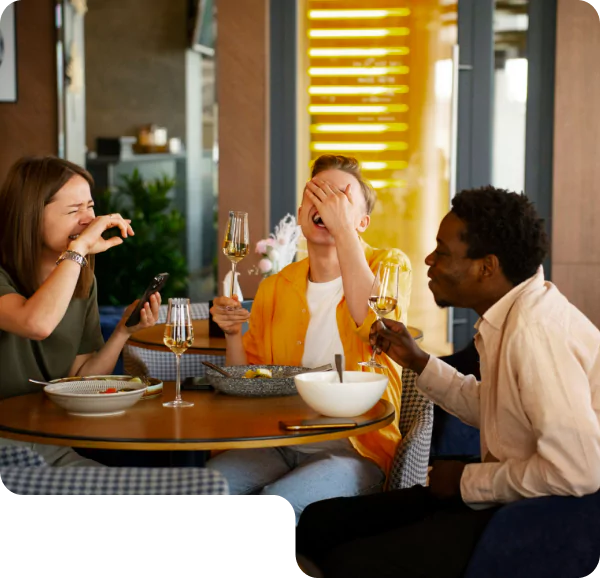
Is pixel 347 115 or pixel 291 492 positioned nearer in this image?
pixel 291 492

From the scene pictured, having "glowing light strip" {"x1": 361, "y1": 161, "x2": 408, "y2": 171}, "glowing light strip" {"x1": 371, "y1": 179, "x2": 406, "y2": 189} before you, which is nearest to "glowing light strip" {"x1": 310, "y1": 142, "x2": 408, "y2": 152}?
"glowing light strip" {"x1": 361, "y1": 161, "x2": 408, "y2": 171}

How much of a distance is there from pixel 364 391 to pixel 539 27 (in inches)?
167

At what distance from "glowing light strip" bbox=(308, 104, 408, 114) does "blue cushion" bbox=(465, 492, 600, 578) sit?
4.23m

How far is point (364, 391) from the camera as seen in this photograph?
77.9 inches

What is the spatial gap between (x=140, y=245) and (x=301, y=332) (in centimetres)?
515

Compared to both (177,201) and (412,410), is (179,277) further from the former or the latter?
(412,410)

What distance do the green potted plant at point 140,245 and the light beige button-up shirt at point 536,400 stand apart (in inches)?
217

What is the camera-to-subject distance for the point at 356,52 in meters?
5.57

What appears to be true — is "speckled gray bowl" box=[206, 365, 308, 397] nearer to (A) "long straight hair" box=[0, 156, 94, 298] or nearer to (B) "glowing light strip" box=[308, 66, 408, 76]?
(A) "long straight hair" box=[0, 156, 94, 298]

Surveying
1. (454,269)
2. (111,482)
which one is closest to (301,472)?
(454,269)

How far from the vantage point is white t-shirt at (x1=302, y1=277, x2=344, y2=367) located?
8.13 ft

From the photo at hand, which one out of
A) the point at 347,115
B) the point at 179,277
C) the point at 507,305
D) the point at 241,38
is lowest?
the point at 179,277

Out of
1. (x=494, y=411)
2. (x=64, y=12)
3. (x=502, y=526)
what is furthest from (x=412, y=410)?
(x=64, y=12)

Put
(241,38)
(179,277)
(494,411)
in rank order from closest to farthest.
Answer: (494,411), (241,38), (179,277)
